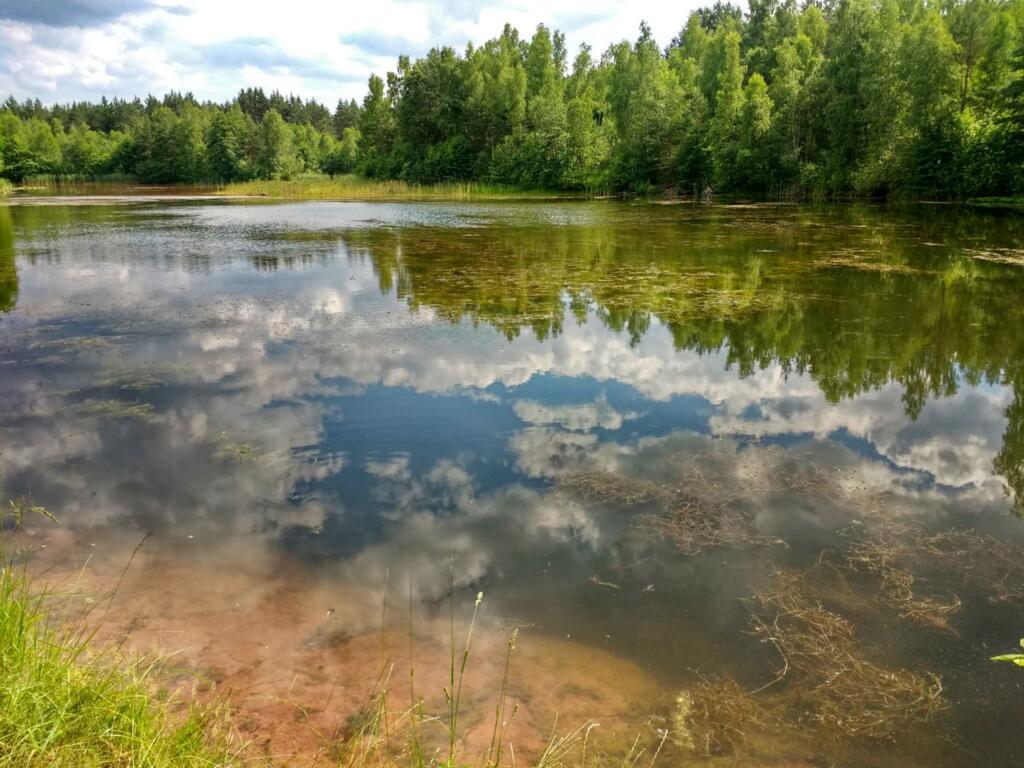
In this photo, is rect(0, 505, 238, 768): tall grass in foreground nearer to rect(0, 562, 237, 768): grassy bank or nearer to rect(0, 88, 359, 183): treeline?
rect(0, 562, 237, 768): grassy bank

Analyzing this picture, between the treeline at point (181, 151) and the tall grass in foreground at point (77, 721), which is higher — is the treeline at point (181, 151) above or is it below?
above

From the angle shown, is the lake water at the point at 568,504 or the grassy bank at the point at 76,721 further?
the lake water at the point at 568,504

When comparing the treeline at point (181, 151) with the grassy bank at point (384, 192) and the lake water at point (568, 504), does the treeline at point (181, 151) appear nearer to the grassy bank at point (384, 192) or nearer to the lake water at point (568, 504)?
the grassy bank at point (384, 192)

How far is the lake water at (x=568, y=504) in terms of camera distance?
3.11 m

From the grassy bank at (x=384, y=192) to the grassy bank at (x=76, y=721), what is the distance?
4887 cm

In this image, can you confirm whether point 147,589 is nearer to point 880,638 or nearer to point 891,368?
point 880,638

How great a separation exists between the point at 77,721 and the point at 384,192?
54.7 m

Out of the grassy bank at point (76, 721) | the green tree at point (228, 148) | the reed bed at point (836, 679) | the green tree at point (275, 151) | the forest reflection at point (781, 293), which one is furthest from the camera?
the green tree at point (228, 148)

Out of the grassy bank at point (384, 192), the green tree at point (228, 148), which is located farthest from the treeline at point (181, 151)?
the grassy bank at point (384, 192)

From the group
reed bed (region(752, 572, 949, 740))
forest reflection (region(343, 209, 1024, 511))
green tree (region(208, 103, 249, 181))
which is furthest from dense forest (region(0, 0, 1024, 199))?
reed bed (region(752, 572, 949, 740))

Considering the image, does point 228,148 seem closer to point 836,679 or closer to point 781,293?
point 781,293

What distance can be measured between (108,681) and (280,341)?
7098 mm

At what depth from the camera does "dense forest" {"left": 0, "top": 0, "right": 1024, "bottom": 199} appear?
34.6m

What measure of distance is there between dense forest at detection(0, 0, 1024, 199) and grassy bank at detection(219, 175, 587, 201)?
2.52 m
